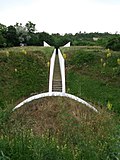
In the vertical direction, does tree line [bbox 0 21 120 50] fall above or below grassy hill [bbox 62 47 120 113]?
above

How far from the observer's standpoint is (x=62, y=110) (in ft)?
48.2

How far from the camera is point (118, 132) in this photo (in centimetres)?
783

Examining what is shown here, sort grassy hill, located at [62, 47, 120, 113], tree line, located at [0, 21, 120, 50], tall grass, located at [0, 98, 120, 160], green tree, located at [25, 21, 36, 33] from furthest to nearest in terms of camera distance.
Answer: green tree, located at [25, 21, 36, 33], tree line, located at [0, 21, 120, 50], grassy hill, located at [62, 47, 120, 113], tall grass, located at [0, 98, 120, 160]

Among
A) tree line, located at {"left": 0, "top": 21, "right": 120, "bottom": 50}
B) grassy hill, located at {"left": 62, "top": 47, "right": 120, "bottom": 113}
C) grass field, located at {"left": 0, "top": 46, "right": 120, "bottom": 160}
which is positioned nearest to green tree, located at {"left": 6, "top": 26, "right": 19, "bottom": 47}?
tree line, located at {"left": 0, "top": 21, "right": 120, "bottom": 50}

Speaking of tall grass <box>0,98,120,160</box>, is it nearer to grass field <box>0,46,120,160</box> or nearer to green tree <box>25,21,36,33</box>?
grass field <box>0,46,120,160</box>

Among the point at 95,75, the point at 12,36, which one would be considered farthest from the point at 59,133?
the point at 12,36

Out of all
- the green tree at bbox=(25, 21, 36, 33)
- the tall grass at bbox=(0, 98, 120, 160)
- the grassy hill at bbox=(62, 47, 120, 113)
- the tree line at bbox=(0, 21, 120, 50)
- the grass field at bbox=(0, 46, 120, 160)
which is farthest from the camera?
the green tree at bbox=(25, 21, 36, 33)

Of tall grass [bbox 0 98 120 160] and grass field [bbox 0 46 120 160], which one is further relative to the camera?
grass field [bbox 0 46 120 160]

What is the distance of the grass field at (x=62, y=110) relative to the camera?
590 cm

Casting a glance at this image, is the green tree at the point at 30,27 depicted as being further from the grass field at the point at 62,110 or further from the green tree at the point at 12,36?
the grass field at the point at 62,110

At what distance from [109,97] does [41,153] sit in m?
13.7

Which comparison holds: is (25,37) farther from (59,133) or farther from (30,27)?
(59,133)

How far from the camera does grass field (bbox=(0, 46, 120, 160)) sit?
5.90 meters

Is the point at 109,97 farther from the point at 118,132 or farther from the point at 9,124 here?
the point at 118,132
